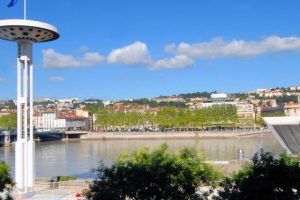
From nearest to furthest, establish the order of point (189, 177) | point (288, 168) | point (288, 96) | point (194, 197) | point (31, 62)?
point (288, 168) < point (194, 197) < point (189, 177) < point (31, 62) < point (288, 96)

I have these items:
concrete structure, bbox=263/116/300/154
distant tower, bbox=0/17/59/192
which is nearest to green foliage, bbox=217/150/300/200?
concrete structure, bbox=263/116/300/154

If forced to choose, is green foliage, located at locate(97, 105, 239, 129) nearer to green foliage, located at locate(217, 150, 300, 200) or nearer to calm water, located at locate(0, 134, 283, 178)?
calm water, located at locate(0, 134, 283, 178)

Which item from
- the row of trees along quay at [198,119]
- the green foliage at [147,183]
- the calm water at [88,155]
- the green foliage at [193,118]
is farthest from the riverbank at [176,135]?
the green foliage at [147,183]

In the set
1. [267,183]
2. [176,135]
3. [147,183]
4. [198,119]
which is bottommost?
[176,135]

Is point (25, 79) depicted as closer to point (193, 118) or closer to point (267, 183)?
point (267, 183)

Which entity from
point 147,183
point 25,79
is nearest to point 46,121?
point 25,79

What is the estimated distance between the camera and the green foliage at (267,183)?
7.85 meters

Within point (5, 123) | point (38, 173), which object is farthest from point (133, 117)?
point (38, 173)

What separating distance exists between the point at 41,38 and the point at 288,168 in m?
14.0

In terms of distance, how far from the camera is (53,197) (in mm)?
17406

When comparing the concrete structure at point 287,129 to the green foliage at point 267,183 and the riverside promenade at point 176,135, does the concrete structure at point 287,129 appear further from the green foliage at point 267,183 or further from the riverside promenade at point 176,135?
the riverside promenade at point 176,135

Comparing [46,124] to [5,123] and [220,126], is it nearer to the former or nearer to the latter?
[5,123]

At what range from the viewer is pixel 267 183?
311 inches

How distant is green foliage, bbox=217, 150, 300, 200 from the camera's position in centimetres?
785
